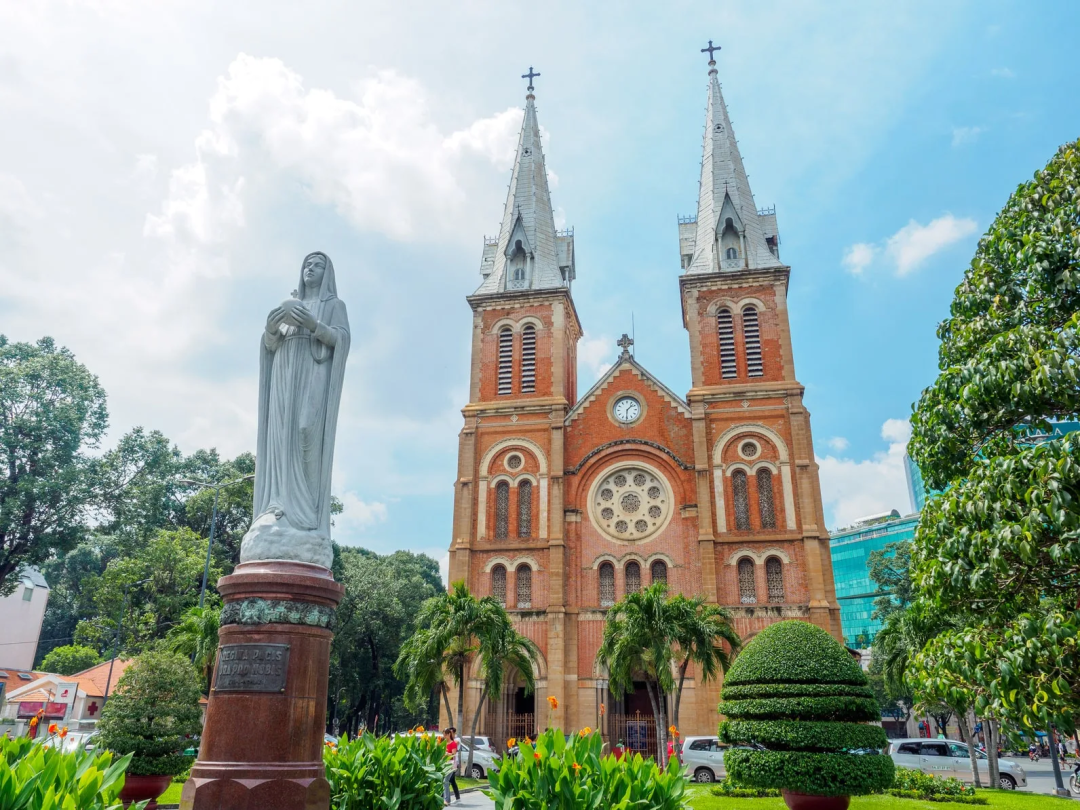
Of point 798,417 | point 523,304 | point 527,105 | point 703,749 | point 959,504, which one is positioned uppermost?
point 527,105

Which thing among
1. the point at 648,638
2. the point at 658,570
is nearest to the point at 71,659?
the point at 658,570

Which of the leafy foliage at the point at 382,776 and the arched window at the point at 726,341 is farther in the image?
the arched window at the point at 726,341

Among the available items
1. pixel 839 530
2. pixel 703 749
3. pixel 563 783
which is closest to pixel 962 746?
pixel 703 749

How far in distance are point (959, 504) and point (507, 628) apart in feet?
58.2

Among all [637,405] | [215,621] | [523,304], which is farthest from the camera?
[523,304]

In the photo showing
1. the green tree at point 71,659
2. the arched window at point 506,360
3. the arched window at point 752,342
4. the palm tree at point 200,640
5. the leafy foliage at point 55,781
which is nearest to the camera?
the leafy foliage at point 55,781

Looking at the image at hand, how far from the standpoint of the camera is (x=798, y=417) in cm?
3075

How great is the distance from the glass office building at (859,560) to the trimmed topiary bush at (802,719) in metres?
73.8

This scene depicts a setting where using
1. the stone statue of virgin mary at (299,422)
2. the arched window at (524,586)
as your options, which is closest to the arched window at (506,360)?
the arched window at (524,586)

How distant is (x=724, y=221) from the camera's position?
35.3m

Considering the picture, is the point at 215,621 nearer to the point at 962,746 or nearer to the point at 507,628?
the point at 507,628

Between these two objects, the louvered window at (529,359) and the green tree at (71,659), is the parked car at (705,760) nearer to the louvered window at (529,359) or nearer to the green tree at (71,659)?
the louvered window at (529,359)

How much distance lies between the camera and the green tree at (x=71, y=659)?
4762 cm

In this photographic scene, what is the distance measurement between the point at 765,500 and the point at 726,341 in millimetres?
6966
